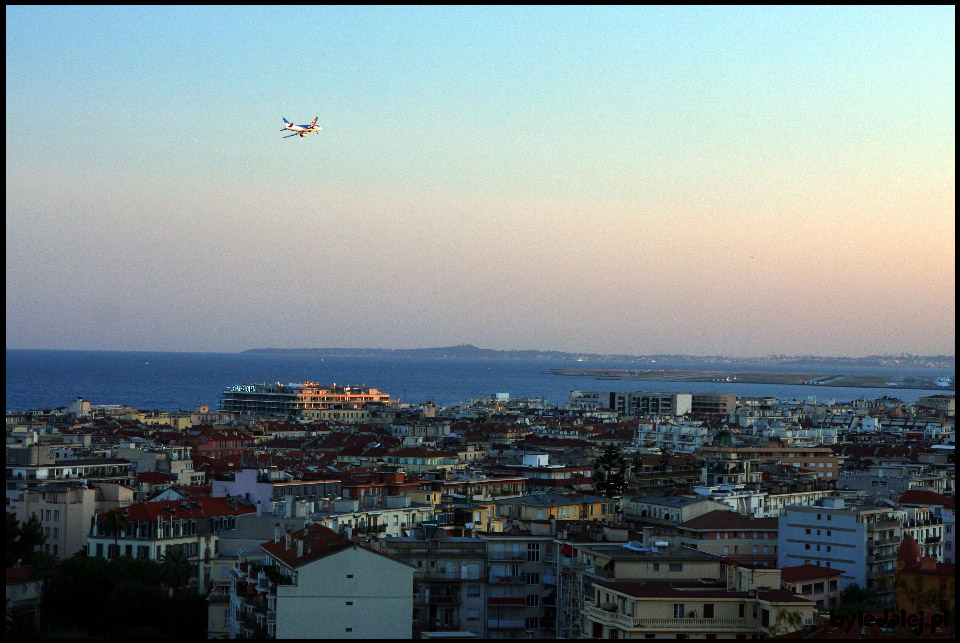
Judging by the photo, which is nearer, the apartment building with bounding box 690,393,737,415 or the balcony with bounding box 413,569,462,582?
the balcony with bounding box 413,569,462,582

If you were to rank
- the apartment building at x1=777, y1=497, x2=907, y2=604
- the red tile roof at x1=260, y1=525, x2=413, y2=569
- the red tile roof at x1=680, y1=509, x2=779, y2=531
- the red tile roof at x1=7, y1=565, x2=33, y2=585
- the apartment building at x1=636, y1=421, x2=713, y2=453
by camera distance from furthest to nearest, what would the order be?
the apartment building at x1=636, y1=421, x2=713, y2=453, the red tile roof at x1=680, y1=509, x2=779, y2=531, the apartment building at x1=777, y1=497, x2=907, y2=604, the red tile roof at x1=7, y1=565, x2=33, y2=585, the red tile roof at x1=260, y1=525, x2=413, y2=569

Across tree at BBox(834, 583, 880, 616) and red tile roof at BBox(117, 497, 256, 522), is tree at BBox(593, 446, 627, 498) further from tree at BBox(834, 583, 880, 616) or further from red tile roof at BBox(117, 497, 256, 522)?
red tile roof at BBox(117, 497, 256, 522)

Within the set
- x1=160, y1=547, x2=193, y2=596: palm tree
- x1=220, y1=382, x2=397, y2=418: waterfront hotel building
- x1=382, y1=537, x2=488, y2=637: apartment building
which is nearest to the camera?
x1=160, y1=547, x2=193, y2=596: palm tree

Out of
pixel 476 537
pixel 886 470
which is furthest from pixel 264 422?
pixel 476 537

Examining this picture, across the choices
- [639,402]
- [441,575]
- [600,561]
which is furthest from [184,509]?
[639,402]

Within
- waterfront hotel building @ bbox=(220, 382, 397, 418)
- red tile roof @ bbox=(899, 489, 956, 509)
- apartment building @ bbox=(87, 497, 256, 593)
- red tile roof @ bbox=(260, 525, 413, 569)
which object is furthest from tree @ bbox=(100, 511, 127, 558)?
waterfront hotel building @ bbox=(220, 382, 397, 418)

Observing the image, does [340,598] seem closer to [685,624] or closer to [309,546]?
[309,546]
